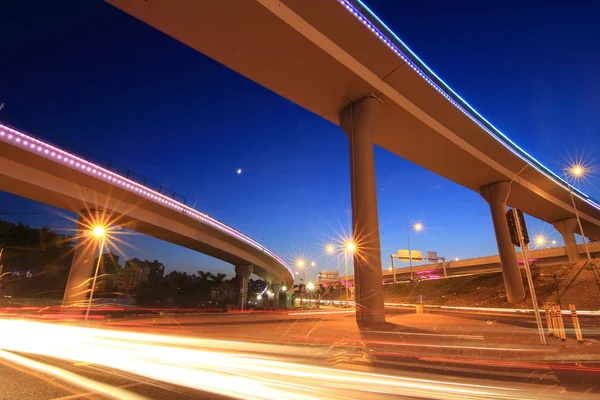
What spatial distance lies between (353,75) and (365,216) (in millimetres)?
8834

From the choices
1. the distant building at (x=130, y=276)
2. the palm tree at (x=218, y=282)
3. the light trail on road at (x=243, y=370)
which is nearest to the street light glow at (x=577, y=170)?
the light trail on road at (x=243, y=370)

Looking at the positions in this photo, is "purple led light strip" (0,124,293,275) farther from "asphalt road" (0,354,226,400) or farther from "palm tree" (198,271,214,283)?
"palm tree" (198,271,214,283)

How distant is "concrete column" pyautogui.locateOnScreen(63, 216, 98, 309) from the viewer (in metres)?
31.0

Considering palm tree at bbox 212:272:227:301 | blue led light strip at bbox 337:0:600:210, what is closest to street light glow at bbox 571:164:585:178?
blue led light strip at bbox 337:0:600:210

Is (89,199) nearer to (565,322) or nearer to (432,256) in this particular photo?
(565,322)

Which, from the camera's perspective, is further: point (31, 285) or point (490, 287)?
point (31, 285)

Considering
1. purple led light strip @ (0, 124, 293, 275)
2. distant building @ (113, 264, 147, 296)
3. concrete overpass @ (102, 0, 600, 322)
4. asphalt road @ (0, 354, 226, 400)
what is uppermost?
concrete overpass @ (102, 0, 600, 322)

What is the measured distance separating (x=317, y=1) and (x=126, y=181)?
82.4 ft

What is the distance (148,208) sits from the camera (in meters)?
34.6

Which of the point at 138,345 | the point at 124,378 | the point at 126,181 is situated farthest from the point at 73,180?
the point at 124,378

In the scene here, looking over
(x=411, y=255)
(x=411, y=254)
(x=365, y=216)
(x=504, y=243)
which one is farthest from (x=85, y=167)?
(x=411, y=254)

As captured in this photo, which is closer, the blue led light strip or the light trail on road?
the light trail on road

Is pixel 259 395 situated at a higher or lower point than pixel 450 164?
lower

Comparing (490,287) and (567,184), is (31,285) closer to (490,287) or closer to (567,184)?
(490,287)
